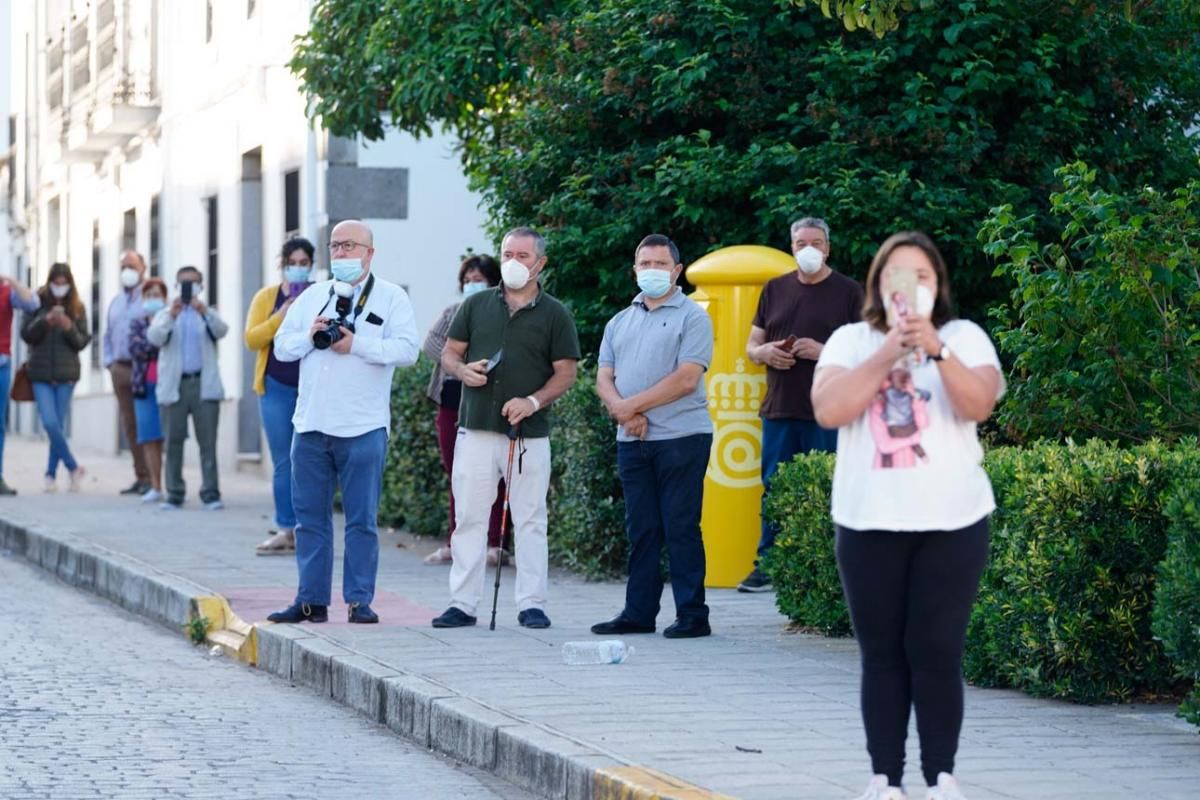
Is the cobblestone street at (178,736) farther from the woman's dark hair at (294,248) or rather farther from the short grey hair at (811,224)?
the short grey hair at (811,224)

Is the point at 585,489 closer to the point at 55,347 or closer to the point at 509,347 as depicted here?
the point at 509,347

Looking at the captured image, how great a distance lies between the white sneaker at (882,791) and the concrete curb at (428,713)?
1.55 feet

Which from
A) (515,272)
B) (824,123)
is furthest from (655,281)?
(824,123)

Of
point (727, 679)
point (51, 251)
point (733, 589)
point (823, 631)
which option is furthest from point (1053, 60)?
point (51, 251)

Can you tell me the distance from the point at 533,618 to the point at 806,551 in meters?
1.34

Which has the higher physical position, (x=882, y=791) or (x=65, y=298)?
(x=65, y=298)

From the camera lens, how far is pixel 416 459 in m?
15.6

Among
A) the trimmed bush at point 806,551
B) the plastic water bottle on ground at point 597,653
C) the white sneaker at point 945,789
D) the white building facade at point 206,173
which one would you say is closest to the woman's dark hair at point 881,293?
the white sneaker at point 945,789

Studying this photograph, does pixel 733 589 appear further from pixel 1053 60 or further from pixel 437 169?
pixel 437 169

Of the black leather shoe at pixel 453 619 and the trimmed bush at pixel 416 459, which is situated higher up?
the trimmed bush at pixel 416 459

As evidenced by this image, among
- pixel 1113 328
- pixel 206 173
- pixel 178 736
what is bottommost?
pixel 178 736

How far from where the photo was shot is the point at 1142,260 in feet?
32.6

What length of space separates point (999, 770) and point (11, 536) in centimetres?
1176

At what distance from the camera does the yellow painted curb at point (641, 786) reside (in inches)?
253
